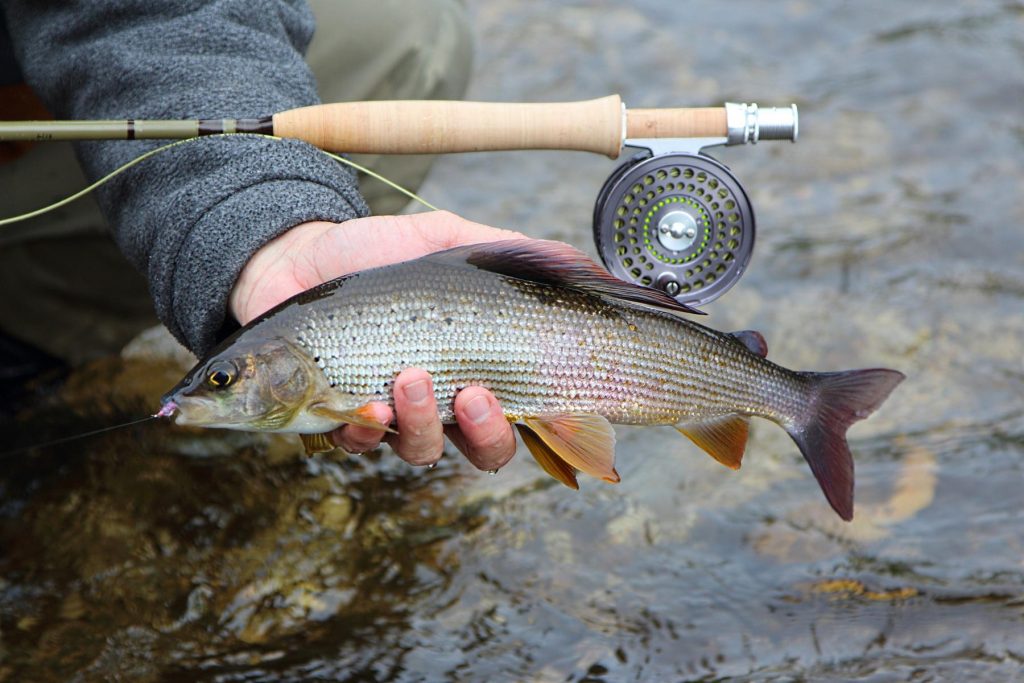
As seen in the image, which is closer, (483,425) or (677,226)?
(483,425)

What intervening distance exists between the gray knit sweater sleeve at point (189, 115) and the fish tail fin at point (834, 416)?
1.27m

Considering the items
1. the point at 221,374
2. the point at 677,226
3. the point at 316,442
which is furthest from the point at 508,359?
the point at 677,226

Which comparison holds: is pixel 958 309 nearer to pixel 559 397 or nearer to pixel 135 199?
pixel 559 397

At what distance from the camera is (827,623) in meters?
3.26

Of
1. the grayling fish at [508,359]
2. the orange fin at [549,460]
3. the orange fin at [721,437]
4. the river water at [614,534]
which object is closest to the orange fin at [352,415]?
the grayling fish at [508,359]

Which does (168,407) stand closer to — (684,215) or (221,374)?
(221,374)

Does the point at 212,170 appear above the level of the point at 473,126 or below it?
below

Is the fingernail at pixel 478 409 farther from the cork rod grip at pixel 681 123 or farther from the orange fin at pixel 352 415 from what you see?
the cork rod grip at pixel 681 123

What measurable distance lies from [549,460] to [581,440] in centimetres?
17

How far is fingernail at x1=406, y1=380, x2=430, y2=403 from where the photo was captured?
2.42 meters

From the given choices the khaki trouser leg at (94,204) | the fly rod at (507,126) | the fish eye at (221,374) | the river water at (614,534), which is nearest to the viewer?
the fish eye at (221,374)

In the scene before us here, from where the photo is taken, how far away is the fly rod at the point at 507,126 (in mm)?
2963

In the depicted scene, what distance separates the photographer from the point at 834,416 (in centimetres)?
288

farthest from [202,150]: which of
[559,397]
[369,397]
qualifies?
[559,397]
